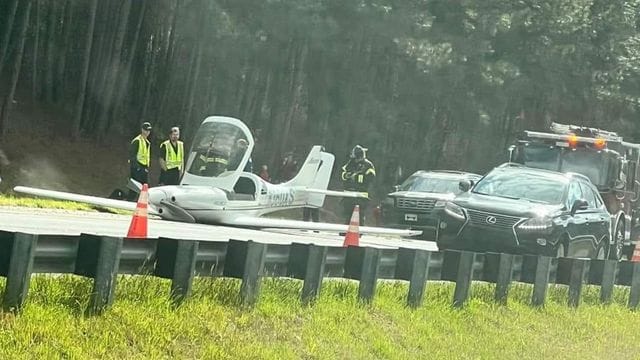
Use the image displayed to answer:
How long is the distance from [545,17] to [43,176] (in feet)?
80.0

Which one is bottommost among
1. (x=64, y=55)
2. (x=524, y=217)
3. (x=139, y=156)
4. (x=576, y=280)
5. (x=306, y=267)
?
(x=576, y=280)

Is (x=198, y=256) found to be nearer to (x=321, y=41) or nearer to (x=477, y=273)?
(x=477, y=273)

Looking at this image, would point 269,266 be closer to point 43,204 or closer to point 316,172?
point 43,204

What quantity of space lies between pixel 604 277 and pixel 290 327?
8.68m

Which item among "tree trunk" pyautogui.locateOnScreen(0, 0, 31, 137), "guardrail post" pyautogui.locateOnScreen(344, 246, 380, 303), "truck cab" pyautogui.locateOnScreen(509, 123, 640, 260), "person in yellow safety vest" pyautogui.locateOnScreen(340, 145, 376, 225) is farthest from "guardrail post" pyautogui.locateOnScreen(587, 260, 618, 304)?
"tree trunk" pyautogui.locateOnScreen(0, 0, 31, 137)

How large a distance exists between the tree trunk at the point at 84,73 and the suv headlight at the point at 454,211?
23564 mm

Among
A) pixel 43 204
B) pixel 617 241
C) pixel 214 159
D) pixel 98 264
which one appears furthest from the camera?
pixel 617 241

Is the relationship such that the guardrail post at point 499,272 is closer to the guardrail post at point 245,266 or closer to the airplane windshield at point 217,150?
the guardrail post at point 245,266

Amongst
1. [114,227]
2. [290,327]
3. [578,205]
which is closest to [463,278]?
[290,327]

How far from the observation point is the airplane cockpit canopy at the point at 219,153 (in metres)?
25.0

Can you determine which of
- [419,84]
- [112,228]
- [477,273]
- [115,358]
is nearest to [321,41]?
[419,84]

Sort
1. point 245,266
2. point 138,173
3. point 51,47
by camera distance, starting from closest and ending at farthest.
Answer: point 245,266 → point 138,173 → point 51,47

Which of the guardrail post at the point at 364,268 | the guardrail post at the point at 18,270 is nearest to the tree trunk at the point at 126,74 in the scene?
the guardrail post at the point at 364,268

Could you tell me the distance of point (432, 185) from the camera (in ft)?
108
